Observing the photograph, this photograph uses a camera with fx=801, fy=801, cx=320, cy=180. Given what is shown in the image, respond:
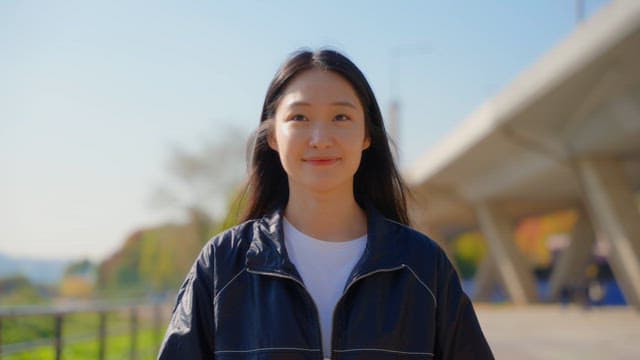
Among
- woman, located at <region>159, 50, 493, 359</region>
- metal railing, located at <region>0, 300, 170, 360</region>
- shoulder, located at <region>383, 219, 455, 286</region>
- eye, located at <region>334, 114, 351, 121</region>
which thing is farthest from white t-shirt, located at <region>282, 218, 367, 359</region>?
metal railing, located at <region>0, 300, 170, 360</region>

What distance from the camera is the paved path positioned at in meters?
12.2

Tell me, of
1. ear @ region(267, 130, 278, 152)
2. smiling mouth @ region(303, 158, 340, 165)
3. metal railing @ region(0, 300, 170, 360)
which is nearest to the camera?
smiling mouth @ region(303, 158, 340, 165)

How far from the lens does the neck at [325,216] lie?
7.45 feet

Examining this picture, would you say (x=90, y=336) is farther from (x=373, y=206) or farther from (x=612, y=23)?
(x=612, y=23)

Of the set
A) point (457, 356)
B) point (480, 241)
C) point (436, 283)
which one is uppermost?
point (480, 241)

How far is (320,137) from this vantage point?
2.16m

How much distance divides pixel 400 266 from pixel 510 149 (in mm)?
25090

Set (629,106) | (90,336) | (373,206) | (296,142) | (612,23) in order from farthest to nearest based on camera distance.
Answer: (629,106)
(612,23)
(90,336)
(373,206)
(296,142)

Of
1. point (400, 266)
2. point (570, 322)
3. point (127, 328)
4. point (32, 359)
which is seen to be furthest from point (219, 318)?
point (570, 322)

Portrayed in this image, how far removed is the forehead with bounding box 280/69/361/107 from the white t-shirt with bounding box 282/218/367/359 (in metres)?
0.37

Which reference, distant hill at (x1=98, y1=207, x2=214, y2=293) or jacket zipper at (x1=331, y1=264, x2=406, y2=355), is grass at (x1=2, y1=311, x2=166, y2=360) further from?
distant hill at (x1=98, y1=207, x2=214, y2=293)

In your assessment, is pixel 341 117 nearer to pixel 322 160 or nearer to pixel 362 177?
pixel 322 160

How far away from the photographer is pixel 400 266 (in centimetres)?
208

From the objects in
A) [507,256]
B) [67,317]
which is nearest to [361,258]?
[67,317]
